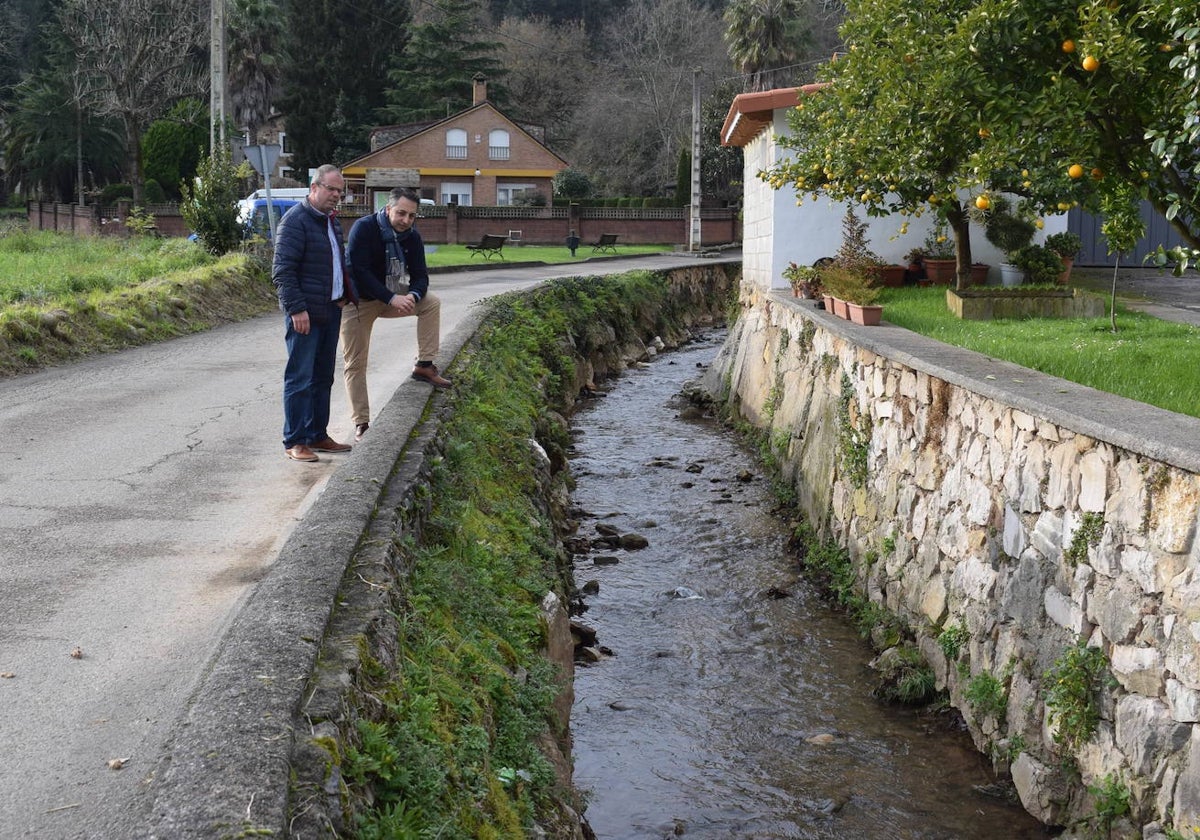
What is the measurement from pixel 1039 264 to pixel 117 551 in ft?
45.0

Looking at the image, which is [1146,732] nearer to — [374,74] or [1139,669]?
[1139,669]

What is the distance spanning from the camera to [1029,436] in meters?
6.82

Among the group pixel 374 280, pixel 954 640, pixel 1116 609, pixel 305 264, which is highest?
pixel 305 264

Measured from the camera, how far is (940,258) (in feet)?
58.7

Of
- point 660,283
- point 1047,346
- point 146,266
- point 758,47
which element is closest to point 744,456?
point 1047,346

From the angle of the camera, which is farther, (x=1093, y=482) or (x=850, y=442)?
(x=850, y=442)

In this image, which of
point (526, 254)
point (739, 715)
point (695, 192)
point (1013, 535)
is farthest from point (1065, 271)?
point (695, 192)

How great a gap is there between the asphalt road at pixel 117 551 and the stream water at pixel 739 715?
2305 millimetres

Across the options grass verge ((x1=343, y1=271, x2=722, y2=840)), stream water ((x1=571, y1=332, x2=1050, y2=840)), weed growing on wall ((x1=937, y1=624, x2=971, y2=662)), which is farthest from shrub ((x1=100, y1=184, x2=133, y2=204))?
weed growing on wall ((x1=937, y1=624, x2=971, y2=662))

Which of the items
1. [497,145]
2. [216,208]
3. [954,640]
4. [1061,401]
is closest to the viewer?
[1061,401]

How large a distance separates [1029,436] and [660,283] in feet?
72.5

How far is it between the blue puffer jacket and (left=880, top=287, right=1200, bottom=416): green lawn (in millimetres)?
5029

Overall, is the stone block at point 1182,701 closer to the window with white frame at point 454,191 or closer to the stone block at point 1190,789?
the stone block at point 1190,789

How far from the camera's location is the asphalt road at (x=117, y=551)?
384 centimetres
